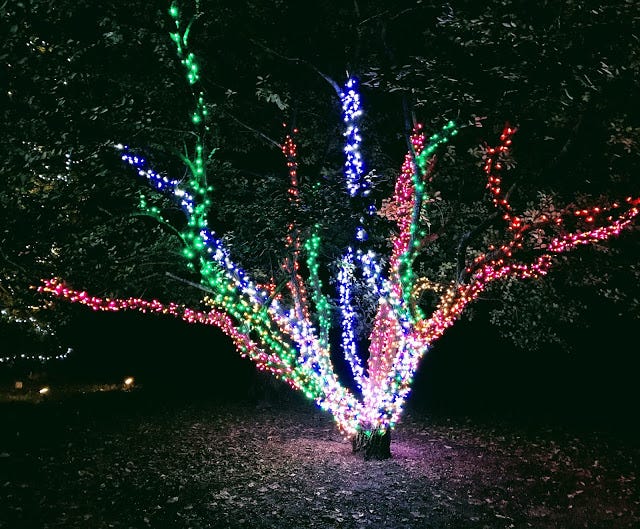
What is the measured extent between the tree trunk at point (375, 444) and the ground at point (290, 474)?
9.6 inches

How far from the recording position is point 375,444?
30.0 ft

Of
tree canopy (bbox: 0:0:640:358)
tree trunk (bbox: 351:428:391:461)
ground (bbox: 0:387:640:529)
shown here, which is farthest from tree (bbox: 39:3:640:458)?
ground (bbox: 0:387:640:529)

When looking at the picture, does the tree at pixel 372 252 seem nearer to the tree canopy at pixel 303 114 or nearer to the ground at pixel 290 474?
the tree canopy at pixel 303 114

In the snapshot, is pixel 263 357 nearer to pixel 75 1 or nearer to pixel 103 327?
pixel 75 1

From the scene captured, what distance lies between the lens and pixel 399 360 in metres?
8.98

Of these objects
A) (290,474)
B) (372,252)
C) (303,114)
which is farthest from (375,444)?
(303,114)

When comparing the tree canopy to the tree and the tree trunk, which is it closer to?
the tree

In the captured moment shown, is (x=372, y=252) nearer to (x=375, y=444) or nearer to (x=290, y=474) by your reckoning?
Result: (x=375, y=444)

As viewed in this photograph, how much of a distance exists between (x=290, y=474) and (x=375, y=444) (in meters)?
1.62

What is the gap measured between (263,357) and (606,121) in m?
7.24

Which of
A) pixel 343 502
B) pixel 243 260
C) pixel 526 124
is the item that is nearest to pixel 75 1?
pixel 243 260

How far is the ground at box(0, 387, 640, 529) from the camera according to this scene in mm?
6562

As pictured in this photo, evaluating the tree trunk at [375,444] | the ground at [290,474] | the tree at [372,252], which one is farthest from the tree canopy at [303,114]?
the tree trunk at [375,444]

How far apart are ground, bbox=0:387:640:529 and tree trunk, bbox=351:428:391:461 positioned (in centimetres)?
24
